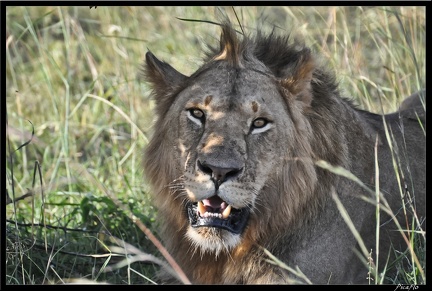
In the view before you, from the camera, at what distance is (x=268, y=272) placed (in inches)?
169

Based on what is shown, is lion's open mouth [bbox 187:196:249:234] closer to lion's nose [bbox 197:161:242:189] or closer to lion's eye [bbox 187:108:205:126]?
lion's nose [bbox 197:161:242:189]

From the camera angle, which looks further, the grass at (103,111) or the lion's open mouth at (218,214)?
the grass at (103,111)

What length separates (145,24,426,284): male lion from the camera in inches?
160

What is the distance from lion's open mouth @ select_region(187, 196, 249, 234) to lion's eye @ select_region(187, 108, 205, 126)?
40 cm

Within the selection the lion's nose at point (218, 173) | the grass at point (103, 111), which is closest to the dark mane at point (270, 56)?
the grass at point (103, 111)

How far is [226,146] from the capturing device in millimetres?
4016

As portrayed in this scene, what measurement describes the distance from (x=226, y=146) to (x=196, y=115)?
334 millimetres

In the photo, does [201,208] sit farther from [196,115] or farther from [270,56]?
[270,56]

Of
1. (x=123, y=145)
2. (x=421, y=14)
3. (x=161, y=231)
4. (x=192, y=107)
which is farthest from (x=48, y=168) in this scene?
(x=421, y=14)

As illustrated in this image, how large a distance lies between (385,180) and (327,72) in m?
0.65

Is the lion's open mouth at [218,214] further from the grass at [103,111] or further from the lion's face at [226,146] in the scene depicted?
the grass at [103,111]

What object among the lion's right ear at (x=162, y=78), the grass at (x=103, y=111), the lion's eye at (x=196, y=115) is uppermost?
the lion's right ear at (x=162, y=78)

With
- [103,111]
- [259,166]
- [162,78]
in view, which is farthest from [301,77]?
[103,111]

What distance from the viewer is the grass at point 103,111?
16.3 feet
